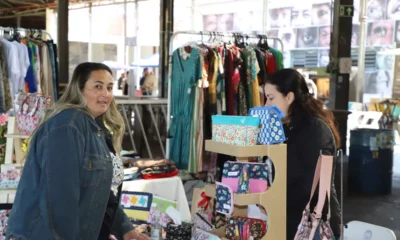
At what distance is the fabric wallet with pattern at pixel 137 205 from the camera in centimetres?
321

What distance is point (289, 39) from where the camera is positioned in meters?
18.0

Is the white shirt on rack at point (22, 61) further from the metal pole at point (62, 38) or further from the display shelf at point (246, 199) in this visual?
the display shelf at point (246, 199)

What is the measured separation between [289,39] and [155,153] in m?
10.6

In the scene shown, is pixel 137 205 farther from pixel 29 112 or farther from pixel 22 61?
pixel 22 61

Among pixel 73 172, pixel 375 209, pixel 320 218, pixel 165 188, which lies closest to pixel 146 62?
pixel 375 209

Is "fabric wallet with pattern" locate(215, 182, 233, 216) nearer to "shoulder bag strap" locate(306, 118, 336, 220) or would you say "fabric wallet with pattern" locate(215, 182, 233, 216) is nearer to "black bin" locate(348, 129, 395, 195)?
"shoulder bag strap" locate(306, 118, 336, 220)

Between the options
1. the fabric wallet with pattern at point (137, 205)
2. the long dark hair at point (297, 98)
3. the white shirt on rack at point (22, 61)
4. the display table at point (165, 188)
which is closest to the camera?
the long dark hair at point (297, 98)

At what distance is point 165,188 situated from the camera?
435cm

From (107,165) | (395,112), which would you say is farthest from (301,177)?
(395,112)

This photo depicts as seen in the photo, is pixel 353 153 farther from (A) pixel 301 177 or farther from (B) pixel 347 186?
(A) pixel 301 177

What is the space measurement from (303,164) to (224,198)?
1.68 ft

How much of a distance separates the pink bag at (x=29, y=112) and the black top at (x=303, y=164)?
1857 mm

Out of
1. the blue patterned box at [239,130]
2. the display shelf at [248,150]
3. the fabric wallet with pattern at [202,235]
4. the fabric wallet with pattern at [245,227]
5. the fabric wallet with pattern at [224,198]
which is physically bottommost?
the fabric wallet with pattern at [202,235]

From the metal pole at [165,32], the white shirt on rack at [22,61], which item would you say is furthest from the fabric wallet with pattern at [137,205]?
→ the metal pole at [165,32]
